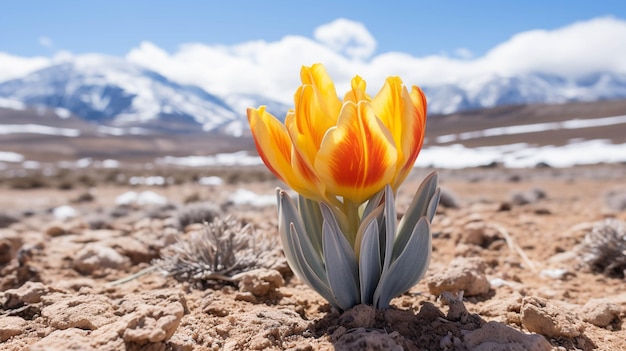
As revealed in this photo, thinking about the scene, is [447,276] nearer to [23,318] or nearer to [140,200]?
[23,318]

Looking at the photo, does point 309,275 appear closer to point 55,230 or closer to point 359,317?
point 359,317

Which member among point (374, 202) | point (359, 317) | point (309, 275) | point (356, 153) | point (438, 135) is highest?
point (356, 153)

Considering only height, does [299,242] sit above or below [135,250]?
above

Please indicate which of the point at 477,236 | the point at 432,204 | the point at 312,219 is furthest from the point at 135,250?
the point at 477,236

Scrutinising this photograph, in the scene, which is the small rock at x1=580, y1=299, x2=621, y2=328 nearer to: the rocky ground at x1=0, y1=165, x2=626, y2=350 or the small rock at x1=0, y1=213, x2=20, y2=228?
the rocky ground at x1=0, y1=165, x2=626, y2=350

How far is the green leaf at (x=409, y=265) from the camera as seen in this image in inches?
56.4

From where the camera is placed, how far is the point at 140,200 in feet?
44.7

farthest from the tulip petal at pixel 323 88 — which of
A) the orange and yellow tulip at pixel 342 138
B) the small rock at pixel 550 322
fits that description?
the small rock at pixel 550 322

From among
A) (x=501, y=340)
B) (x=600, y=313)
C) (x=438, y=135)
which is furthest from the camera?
(x=438, y=135)

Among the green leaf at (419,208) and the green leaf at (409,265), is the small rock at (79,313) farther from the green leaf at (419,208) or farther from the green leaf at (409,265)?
the green leaf at (419,208)

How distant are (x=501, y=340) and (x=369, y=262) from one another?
0.43m

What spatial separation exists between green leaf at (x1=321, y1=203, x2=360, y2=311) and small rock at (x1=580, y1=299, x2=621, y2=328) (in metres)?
0.90

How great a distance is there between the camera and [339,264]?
1.47 m

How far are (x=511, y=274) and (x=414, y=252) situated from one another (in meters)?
1.28
